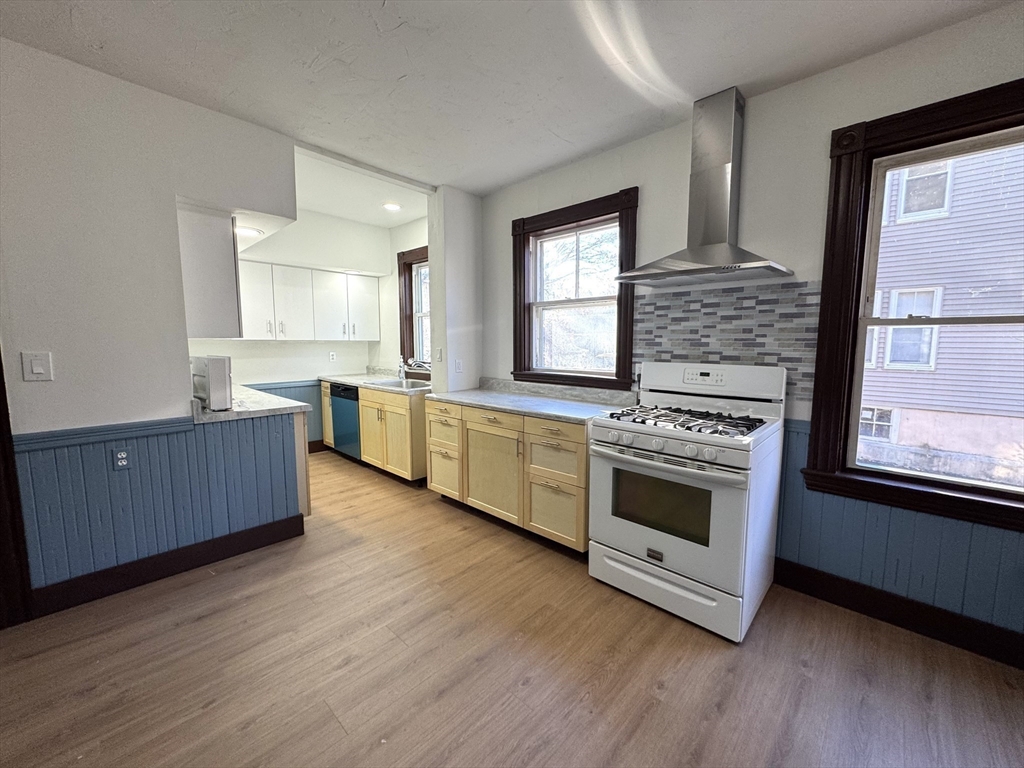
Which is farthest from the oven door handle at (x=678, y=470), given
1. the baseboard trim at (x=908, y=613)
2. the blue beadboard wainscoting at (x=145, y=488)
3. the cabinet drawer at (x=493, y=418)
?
the blue beadboard wainscoting at (x=145, y=488)

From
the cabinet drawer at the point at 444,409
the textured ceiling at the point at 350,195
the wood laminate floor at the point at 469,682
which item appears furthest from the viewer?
the textured ceiling at the point at 350,195

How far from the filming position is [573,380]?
3.08 metres

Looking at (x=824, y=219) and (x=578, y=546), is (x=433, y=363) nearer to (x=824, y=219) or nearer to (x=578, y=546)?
(x=578, y=546)

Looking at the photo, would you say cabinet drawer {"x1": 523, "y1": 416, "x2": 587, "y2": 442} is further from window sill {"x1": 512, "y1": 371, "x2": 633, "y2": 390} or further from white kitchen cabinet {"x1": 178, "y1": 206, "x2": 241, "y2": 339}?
white kitchen cabinet {"x1": 178, "y1": 206, "x2": 241, "y2": 339}

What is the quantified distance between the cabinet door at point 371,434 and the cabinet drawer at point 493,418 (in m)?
1.20

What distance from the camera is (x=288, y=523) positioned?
109 inches

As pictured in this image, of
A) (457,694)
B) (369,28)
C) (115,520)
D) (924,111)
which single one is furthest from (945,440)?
(115,520)

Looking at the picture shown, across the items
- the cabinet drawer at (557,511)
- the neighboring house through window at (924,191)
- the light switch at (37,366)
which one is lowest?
the cabinet drawer at (557,511)

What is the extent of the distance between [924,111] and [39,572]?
14.7ft

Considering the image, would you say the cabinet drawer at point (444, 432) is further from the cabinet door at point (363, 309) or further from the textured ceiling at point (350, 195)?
the cabinet door at point (363, 309)

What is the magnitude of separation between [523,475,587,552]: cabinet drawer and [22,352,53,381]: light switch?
8.15 ft

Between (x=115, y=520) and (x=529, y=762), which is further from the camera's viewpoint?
(x=115, y=520)

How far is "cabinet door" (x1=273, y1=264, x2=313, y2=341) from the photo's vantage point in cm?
432

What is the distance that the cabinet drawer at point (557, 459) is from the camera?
240cm
